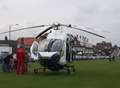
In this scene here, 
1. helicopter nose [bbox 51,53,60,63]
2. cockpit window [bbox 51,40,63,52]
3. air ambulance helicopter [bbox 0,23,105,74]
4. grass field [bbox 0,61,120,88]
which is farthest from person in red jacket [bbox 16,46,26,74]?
helicopter nose [bbox 51,53,60,63]

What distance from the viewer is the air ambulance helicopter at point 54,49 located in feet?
85.0

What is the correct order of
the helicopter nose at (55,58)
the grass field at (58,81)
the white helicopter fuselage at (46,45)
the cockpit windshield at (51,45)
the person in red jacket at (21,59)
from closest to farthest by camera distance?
the grass field at (58,81), the helicopter nose at (55,58), the white helicopter fuselage at (46,45), the cockpit windshield at (51,45), the person in red jacket at (21,59)

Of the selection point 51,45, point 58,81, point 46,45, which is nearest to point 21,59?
point 46,45

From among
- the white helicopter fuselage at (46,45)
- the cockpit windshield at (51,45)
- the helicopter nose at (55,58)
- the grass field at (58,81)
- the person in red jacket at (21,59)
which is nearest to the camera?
the grass field at (58,81)

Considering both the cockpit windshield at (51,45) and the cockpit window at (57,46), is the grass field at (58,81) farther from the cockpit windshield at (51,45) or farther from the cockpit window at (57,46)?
the cockpit window at (57,46)

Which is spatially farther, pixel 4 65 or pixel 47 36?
pixel 4 65

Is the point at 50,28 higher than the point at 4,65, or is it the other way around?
the point at 50,28

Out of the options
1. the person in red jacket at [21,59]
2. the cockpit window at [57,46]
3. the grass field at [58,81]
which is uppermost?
the cockpit window at [57,46]

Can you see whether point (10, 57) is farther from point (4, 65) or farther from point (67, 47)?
point (67, 47)

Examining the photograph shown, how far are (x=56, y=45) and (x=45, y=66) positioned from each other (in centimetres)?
158

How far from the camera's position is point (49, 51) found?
26.2m

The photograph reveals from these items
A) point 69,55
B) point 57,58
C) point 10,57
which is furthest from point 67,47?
point 10,57

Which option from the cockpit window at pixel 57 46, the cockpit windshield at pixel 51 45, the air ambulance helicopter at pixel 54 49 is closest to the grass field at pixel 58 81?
the air ambulance helicopter at pixel 54 49

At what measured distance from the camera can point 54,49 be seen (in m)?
26.4
